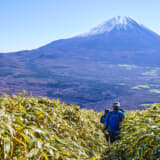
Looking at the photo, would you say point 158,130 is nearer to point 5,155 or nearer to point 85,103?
point 5,155

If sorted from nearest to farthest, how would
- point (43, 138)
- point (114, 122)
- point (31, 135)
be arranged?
1. point (31, 135)
2. point (43, 138)
3. point (114, 122)

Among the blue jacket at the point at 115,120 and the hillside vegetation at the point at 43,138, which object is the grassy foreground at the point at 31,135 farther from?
the blue jacket at the point at 115,120

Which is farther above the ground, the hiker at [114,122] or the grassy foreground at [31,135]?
the grassy foreground at [31,135]

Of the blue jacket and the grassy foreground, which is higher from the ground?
the grassy foreground

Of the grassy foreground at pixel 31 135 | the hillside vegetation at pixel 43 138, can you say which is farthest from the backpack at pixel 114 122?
the hillside vegetation at pixel 43 138

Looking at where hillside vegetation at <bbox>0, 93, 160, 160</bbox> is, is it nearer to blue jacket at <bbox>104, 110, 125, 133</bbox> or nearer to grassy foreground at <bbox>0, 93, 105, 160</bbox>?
grassy foreground at <bbox>0, 93, 105, 160</bbox>

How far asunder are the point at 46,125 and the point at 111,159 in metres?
1.39

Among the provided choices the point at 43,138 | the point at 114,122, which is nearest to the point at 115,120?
the point at 114,122

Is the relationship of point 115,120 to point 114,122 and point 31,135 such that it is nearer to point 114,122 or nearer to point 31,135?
point 114,122

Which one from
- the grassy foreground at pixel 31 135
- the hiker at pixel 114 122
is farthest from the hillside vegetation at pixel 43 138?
the hiker at pixel 114 122

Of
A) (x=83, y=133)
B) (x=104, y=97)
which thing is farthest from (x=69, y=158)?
(x=104, y=97)

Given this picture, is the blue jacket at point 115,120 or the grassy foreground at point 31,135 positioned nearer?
the grassy foreground at point 31,135

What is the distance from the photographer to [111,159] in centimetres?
403

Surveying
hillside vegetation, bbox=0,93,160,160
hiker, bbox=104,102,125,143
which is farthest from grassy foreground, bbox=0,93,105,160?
hiker, bbox=104,102,125,143
